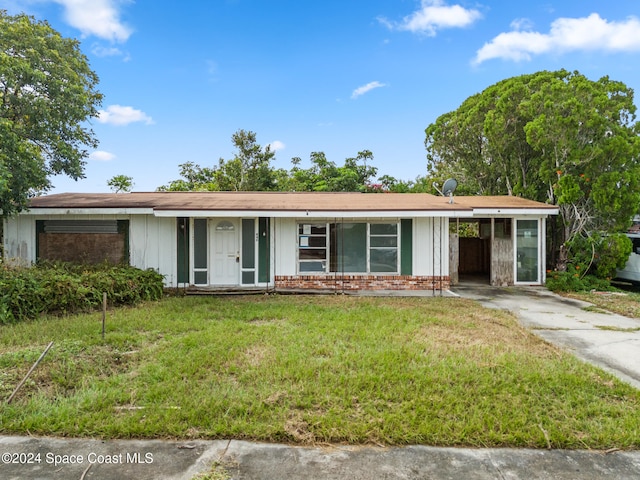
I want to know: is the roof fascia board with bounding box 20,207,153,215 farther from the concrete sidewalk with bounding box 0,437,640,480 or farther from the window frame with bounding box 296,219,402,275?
the concrete sidewalk with bounding box 0,437,640,480

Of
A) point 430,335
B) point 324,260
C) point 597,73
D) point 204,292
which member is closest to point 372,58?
point 597,73

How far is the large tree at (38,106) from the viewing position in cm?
822

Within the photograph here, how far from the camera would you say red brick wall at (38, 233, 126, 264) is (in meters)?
9.75

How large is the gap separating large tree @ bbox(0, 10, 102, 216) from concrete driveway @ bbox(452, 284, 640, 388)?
423 inches

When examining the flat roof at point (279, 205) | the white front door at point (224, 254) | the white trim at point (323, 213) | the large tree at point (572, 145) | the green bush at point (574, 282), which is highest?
the large tree at point (572, 145)

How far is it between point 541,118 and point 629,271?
5.85 metres

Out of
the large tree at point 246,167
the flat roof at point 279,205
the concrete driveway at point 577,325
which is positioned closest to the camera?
the concrete driveway at point 577,325

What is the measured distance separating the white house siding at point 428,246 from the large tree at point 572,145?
4391mm

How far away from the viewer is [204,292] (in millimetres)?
9414

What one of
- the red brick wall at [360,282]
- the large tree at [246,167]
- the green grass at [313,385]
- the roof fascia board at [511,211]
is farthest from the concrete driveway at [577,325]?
the large tree at [246,167]

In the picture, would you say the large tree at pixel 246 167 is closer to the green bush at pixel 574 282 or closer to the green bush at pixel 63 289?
the green bush at pixel 63 289

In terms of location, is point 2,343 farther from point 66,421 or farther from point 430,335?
point 430,335

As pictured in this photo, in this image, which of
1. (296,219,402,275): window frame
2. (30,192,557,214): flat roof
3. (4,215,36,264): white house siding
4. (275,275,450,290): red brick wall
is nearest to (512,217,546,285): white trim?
(30,192,557,214): flat roof

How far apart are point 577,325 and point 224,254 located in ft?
26.4
